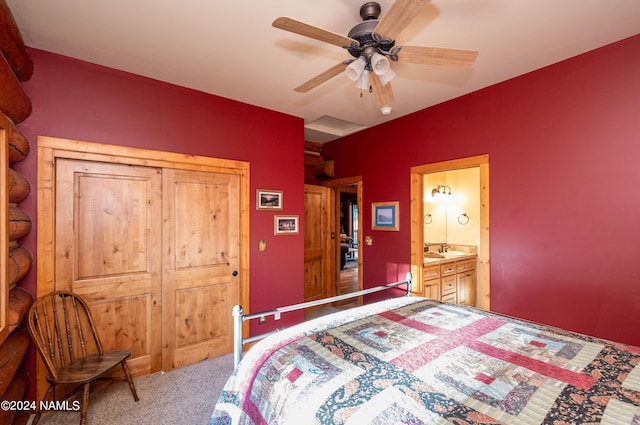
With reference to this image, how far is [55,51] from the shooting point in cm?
229

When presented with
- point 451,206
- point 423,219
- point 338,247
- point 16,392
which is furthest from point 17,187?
point 451,206

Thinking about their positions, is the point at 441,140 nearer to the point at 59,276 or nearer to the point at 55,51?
the point at 55,51

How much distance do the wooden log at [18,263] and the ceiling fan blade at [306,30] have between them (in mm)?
2198

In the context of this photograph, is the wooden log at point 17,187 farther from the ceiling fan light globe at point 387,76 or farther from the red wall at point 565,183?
the red wall at point 565,183

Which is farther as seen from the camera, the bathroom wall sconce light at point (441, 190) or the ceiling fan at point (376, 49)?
the bathroom wall sconce light at point (441, 190)

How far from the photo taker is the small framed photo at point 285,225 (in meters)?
3.52

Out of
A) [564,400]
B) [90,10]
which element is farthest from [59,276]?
[564,400]

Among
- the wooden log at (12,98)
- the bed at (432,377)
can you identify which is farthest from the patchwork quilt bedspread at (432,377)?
the wooden log at (12,98)

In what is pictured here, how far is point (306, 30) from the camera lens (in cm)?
139

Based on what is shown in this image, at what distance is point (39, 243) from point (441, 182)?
5.30 metres

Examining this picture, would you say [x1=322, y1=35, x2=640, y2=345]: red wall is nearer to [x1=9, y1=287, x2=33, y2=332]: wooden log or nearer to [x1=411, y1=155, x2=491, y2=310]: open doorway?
[x1=411, y1=155, x2=491, y2=310]: open doorway

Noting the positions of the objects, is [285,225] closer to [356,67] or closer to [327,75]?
[327,75]

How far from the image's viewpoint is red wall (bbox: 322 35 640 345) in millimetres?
2135

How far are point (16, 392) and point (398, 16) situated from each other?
330cm
